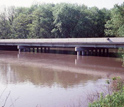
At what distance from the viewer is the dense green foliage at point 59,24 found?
47281 mm

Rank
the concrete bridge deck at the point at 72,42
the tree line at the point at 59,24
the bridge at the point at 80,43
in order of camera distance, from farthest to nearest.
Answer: the tree line at the point at 59,24
the bridge at the point at 80,43
the concrete bridge deck at the point at 72,42

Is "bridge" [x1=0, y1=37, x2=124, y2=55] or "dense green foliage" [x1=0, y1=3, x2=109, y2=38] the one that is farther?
"dense green foliage" [x1=0, y1=3, x2=109, y2=38]

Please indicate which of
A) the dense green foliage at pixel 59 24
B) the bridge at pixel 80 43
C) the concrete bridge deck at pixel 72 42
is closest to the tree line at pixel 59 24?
the dense green foliage at pixel 59 24

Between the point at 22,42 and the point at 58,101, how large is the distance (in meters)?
27.0

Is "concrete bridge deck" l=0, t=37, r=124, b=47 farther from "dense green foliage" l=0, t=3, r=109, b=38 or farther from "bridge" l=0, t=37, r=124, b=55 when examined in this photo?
"dense green foliage" l=0, t=3, r=109, b=38

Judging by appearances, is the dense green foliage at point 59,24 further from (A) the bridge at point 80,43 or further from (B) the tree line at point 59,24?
(A) the bridge at point 80,43

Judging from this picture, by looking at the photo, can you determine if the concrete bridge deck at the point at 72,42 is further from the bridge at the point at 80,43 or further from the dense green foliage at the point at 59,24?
the dense green foliage at the point at 59,24

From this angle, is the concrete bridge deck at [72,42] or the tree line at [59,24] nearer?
the concrete bridge deck at [72,42]

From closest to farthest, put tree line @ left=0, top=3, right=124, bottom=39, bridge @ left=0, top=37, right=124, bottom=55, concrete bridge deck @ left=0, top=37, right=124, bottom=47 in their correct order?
concrete bridge deck @ left=0, top=37, right=124, bottom=47
bridge @ left=0, top=37, right=124, bottom=55
tree line @ left=0, top=3, right=124, bottom=39

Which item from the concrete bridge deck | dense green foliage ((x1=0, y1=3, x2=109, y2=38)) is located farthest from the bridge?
dense green foliage ((x1=0, y1=3, x2=109, y2=38))

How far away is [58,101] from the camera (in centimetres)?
851

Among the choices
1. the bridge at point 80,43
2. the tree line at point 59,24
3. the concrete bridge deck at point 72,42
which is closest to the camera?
the concrete bridge deck at point 72,42

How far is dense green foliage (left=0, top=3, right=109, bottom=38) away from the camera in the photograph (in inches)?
1861

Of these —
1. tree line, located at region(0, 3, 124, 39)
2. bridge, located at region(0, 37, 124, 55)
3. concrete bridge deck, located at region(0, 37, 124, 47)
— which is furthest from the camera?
tree line, located at region(0, 3, 124, 39)
